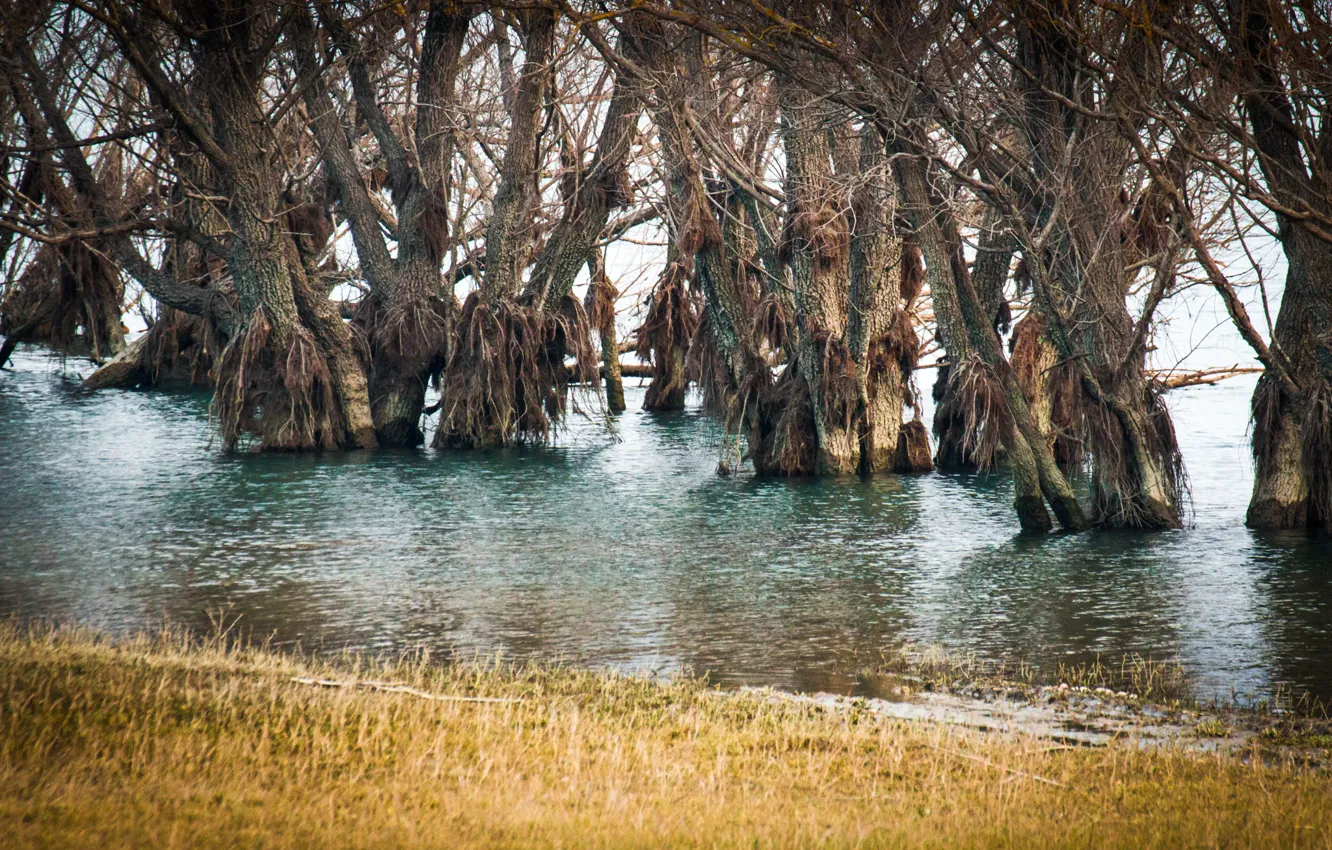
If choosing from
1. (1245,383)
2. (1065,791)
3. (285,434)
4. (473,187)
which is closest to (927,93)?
(1065,791)

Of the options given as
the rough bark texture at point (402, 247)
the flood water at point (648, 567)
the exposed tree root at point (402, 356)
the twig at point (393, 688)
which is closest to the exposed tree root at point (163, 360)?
the exposed tree root at point (402, 356)

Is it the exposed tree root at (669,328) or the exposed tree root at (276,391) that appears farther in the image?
the exposed tree root at (669,328)

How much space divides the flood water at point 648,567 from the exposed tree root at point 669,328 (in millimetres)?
7223

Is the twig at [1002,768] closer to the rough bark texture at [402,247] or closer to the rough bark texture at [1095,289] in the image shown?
the rough bark texture at [1095,289]

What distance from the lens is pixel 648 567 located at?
13992 millimetres

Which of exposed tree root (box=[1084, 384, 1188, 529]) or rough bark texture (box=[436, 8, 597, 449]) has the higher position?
rough bark texture (box=[436, 8, 597, 449])

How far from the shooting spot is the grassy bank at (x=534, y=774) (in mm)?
5410

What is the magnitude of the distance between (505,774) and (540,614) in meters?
5.49

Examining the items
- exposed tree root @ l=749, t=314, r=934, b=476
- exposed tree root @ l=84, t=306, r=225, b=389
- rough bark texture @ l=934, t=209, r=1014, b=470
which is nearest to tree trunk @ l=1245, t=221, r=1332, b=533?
rough bark texture @ l=934, t=209, r=1014, b=470

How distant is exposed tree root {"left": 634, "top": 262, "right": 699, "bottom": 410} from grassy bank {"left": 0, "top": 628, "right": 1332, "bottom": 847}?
20370 mm

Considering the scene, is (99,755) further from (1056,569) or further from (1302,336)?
(1302,336)

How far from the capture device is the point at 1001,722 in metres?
7.91

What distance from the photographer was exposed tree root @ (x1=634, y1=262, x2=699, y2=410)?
29.1 meters

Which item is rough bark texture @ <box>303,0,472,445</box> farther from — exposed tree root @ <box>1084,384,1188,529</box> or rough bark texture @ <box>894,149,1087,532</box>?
exposed tree root @ <box>1084,384,1188,529</box>
